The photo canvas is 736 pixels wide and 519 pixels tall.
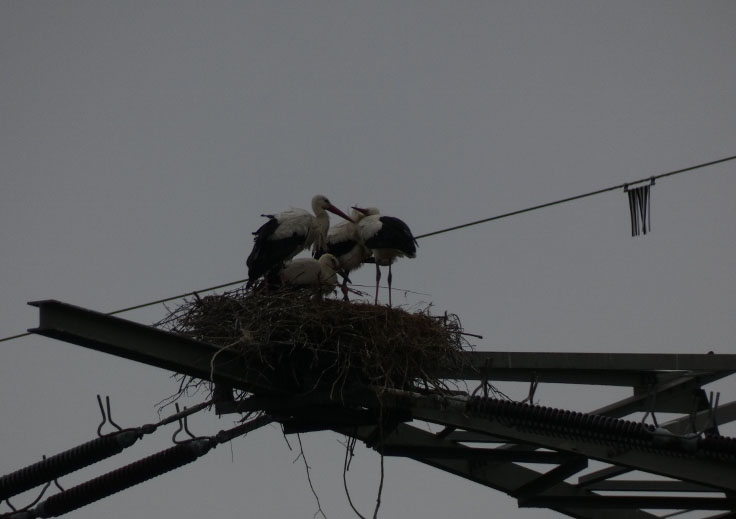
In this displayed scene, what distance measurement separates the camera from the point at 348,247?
11922 mm

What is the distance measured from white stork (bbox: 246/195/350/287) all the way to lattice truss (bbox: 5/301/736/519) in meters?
2.94

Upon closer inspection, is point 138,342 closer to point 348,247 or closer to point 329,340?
point 329,340

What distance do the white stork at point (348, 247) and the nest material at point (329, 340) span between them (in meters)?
2.86

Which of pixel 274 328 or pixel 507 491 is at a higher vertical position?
pixel 274 328

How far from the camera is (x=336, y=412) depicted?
7539mm

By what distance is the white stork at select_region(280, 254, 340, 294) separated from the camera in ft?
33.6

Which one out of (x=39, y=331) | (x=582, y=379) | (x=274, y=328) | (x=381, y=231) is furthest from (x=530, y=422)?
(x=381, y=231)

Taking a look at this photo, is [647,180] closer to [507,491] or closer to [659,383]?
[659,383]

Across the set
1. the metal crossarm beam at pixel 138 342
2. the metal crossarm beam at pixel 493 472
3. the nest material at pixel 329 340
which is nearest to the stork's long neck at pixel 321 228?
the nest material at pixel 329 340

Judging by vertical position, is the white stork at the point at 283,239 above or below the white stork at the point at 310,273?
above

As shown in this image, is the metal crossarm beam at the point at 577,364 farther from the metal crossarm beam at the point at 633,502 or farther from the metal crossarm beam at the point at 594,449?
the metal crossarm beam at the point at 633,502

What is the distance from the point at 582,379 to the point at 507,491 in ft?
3.24

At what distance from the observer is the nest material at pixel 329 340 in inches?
293

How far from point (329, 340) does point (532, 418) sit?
1.61 metres
